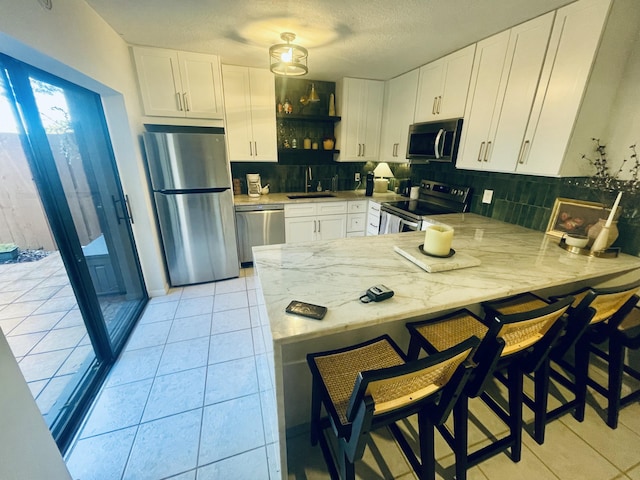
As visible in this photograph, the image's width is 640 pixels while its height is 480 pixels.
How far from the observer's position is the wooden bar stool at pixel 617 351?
1346 mm

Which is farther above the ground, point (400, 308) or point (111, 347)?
point (400, 308)

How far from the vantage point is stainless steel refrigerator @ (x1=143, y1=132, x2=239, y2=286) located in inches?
98.9

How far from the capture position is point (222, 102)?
2807 millimetres

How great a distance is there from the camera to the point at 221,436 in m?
1.44

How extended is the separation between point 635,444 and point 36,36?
3.75 meters

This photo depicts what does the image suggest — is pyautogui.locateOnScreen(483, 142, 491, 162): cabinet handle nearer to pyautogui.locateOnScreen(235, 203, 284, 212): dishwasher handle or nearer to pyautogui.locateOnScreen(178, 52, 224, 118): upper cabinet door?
pyautogui.locateOnScreen(235, 203, 284, 212): dishwasher handle

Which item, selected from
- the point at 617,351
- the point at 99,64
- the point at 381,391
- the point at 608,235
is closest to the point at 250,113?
the point at 99,64

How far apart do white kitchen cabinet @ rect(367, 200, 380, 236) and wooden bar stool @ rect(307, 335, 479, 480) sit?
7.33ft

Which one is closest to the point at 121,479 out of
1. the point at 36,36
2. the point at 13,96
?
the point at 13,96

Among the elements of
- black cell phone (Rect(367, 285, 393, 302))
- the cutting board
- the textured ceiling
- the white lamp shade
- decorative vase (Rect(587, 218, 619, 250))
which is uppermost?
the textured ceiling

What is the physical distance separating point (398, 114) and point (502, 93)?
4.45ft

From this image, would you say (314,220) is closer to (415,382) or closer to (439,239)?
(439,239)

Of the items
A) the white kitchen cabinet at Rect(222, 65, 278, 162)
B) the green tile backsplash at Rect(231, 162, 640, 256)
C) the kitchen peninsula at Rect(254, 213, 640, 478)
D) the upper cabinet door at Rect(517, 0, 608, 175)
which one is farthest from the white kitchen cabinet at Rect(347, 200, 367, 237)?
the upper cabinet door at Rect(517, 0, 608, 175)

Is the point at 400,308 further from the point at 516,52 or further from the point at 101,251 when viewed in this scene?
the point at 101,251
